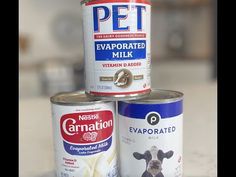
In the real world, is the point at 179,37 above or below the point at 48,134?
above

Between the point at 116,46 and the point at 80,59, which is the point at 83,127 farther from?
the point at 80,59

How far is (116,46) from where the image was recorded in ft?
2.73

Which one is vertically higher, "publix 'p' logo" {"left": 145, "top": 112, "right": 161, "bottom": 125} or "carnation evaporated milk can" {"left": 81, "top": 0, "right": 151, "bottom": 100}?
"carnation evaporated milk can" {"left": 81, "top": 0, "right": 151, "bottom": 100}

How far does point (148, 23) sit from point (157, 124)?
326 mm

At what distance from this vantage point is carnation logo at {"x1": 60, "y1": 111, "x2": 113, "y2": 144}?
2.75ft

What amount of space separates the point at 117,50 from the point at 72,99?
0.77 ft

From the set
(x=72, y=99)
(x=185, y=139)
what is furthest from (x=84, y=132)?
(x=185, y=139)

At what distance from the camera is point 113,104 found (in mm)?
883

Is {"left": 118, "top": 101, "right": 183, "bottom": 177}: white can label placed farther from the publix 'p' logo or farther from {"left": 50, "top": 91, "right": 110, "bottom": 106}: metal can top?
{"left": 50, "top": 91, "right": 110, "bottom": 106}: metal can top

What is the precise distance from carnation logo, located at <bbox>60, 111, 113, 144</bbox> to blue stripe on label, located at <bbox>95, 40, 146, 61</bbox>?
175 millimetres

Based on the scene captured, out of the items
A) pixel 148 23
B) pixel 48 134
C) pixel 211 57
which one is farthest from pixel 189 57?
pixel 148 23

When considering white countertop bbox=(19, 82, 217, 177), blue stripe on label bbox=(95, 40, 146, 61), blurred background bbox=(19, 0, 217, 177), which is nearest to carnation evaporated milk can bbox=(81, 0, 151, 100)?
blue stripe on label bbox=(95, 40, 146, 61)

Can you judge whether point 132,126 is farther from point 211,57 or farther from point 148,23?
point 211,57

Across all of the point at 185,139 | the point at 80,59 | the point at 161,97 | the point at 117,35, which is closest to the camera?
the point at 117,35
